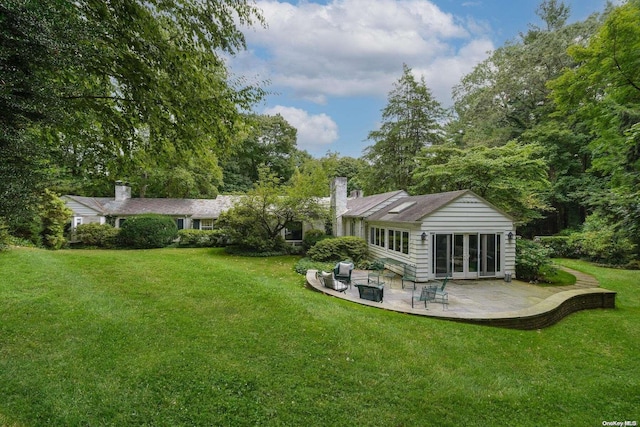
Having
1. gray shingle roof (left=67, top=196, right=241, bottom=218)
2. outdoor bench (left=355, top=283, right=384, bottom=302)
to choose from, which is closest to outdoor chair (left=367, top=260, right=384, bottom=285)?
outdoor bench (left=355, top=283, right=384, bottom=302)

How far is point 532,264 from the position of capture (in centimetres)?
1323

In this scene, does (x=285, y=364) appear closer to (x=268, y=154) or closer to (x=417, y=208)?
(x=417, y=208)

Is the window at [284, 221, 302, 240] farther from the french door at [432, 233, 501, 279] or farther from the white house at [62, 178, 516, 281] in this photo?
the french door at [432, 233, 501, 279]

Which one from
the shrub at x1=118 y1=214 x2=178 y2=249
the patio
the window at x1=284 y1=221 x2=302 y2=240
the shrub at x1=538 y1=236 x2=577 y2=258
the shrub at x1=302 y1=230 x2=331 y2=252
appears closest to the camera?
the patio

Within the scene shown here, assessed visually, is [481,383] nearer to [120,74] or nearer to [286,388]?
[286,388]

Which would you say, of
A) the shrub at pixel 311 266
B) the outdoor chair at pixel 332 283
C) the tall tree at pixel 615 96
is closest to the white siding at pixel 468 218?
the tall tree at pixel 615 96

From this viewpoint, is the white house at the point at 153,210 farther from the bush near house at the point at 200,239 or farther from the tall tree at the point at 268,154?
the tall tree at the point at 268,154

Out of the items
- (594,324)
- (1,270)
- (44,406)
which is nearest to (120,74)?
(44,406)

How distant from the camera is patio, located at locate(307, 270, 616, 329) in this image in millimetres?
8094

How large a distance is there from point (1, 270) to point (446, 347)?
13757 millimetres

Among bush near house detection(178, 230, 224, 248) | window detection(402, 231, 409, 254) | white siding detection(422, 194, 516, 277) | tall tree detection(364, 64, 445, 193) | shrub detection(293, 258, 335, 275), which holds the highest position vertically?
tall tree detection(364, 64, 445, 193)

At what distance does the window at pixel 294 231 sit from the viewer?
23.5 m

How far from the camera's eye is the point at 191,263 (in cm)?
1384

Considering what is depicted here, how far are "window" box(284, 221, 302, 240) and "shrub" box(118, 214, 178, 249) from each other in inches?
333
